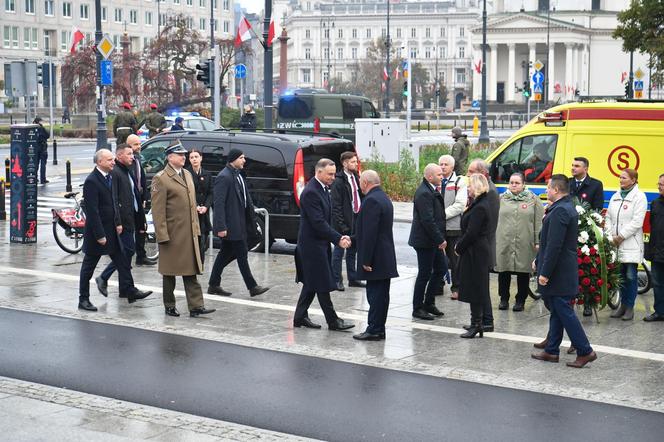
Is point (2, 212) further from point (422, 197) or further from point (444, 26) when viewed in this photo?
point (444, 26)

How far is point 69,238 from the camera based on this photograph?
57.7 feet

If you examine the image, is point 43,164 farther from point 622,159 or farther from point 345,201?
point 622,159

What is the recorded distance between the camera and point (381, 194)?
11.1 m

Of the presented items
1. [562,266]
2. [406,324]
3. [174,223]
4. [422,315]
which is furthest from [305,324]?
[562,266]

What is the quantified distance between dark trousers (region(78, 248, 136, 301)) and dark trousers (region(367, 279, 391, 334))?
3.27 meters

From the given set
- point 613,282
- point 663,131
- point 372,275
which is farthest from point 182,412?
point 663,131

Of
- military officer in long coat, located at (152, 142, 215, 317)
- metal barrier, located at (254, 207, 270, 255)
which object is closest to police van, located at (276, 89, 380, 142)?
metal barrier, located at (254, 207, 270, 255)

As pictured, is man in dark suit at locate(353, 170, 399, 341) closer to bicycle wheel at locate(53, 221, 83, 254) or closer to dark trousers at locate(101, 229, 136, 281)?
dark trousers at locate(101, 229, 136, 281)

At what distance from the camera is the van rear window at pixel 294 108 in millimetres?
42906

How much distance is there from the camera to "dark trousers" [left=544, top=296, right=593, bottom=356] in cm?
1011

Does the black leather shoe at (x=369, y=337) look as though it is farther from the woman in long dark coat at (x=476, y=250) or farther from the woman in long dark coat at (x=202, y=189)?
the woman in long dark coat at (x=202, y=189)

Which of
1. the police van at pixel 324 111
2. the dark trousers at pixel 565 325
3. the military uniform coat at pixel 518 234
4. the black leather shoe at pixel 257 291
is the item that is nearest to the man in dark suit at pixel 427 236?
the military uniform coat at pixel 518 234

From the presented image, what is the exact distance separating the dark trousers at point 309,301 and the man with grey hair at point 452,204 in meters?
2.44

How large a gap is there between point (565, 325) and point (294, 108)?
3358cm
